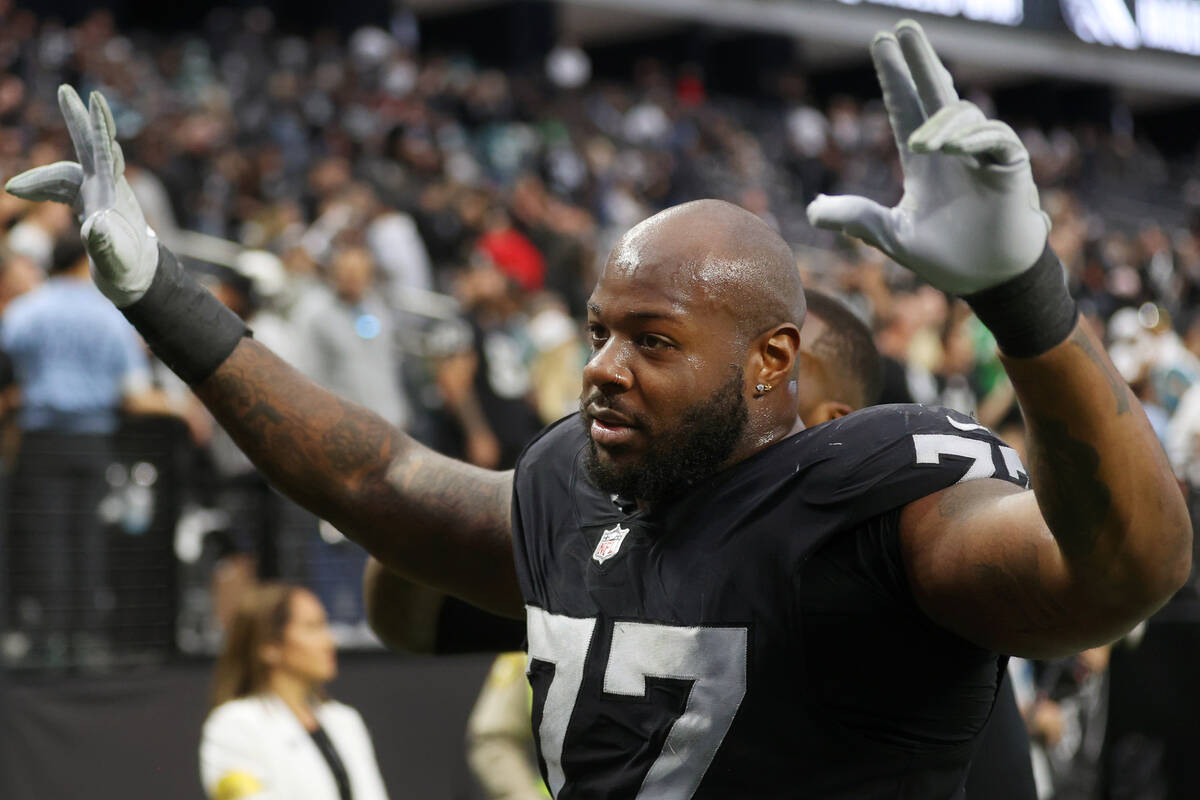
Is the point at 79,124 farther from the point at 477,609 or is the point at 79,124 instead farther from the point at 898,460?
the point at 898,460

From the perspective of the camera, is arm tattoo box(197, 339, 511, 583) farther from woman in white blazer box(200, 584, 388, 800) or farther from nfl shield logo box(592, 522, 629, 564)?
woman in white blazer box(200, 584, 388, 800)

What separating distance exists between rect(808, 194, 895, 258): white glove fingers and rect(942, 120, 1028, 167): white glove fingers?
5.1 inches

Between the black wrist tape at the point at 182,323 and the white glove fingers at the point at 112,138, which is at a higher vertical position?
the white glove fingers at the point at 112,138

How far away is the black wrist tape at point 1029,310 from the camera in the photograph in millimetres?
1587

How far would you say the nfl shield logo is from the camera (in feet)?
6.69

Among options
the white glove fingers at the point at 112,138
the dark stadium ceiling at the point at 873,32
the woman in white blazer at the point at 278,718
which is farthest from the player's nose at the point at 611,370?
the dark stadium ceiling at the point at 873,32

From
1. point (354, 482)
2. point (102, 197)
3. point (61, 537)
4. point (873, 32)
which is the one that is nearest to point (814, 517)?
point (354, 482)

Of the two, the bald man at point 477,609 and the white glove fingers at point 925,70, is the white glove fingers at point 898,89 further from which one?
the bald man at point 477,609

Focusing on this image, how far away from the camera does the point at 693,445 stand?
6.54ft

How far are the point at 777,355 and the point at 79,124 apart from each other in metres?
1.12

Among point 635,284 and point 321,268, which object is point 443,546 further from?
point 321,268

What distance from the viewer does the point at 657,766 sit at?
189 centimetres

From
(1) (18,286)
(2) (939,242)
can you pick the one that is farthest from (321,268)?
(2) (939,242)

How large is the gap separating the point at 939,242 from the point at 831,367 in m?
1.17
